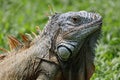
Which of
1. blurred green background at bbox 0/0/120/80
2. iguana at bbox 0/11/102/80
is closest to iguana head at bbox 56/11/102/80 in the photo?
iguana at bbox 0/11/102/80

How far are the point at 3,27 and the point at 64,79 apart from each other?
4855 mm

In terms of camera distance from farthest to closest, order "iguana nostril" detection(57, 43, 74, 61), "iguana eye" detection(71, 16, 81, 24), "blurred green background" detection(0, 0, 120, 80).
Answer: "blurred green background" detection(0, 0, 120, 80) < "iguana eye" detection(71, 16, 81, 24) < "iguana nostril" detection(57, 43, 74, 61)

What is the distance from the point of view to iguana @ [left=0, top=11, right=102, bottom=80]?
7.24m

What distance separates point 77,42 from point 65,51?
0.17 m

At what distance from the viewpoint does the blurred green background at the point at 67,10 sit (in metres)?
10.1

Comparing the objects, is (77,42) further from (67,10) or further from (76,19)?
(67,10)

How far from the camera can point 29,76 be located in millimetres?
7312

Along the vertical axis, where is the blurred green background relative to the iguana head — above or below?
above

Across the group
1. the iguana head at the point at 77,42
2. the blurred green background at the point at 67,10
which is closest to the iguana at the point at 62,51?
the iguana head at the point at 77,42

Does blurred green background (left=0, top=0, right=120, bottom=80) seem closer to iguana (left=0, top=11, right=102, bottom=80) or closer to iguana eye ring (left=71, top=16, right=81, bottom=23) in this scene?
iguana (left=0, top=11, right=102, bottom=80)

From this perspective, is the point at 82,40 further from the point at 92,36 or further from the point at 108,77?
the point at 108,77

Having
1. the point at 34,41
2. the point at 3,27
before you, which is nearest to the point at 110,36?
the point at 3,27

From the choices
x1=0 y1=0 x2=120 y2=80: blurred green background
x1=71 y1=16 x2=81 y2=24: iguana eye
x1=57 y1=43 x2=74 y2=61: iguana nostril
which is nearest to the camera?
x1=57 y1=43 x2=74 y2=61: iguana nostril

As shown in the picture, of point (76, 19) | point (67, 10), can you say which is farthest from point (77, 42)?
point (67, 10)
